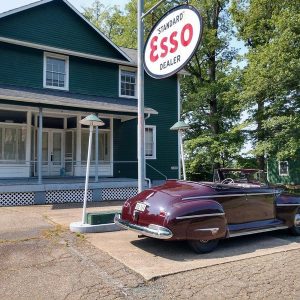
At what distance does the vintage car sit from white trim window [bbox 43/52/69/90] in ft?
36.3

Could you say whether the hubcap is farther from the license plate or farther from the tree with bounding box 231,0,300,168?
the tree with bounding box 231,0,300,168

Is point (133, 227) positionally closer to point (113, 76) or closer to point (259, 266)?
point (259, 266)

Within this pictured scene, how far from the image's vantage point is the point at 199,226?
654cm

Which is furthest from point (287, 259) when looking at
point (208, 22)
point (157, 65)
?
point (208, 22)

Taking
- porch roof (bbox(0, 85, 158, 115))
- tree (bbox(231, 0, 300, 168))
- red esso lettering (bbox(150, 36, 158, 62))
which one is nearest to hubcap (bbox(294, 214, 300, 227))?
red esso lettering (bbox(150, 36, 158, 62))

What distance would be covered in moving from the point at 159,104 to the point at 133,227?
545 inches

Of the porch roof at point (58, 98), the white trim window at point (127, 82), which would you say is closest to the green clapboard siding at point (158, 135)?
the white trim window at point (127, 82)

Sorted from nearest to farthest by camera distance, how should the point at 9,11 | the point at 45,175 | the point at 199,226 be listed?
the point at 199,226, the point at 9,11, the point at 45,175

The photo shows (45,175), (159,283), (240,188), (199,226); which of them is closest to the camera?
(159,283)

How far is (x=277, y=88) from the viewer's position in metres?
19.2

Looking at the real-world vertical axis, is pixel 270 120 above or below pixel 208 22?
below

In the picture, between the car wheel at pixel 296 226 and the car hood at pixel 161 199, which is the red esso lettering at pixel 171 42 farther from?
the car wheel at pixel 296 226

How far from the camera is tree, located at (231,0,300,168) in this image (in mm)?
18516

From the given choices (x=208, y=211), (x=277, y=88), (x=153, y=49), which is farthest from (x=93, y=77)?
(x=208, y=211)
